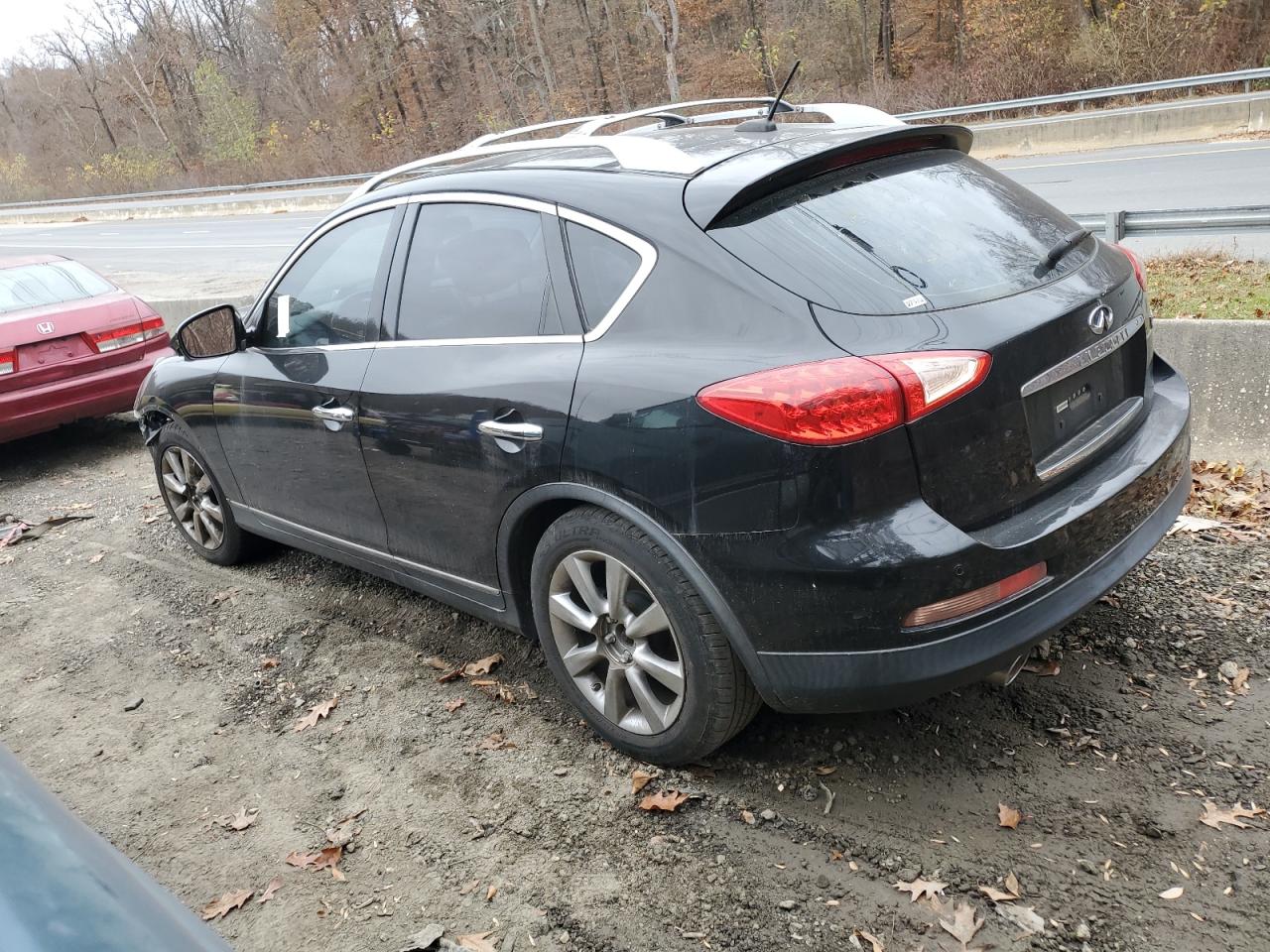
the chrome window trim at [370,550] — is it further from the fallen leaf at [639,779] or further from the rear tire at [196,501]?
the fallen leaf at [639,779]

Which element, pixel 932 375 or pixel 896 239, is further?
pixel 896 239

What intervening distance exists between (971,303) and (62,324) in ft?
22.9

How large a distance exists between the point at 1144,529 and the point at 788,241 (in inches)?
54.9

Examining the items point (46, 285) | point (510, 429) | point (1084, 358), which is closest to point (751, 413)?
point (510, 429)

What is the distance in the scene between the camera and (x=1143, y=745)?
3.10 meters

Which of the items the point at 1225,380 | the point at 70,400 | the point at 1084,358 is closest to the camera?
the point at 1084,358

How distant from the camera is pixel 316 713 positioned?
393 cm

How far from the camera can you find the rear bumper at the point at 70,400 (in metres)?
7.30

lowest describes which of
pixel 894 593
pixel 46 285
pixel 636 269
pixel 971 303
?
pixel 894 593

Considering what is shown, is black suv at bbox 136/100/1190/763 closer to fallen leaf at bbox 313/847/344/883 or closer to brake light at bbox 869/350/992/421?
brake light at bbox 869/350/992/421

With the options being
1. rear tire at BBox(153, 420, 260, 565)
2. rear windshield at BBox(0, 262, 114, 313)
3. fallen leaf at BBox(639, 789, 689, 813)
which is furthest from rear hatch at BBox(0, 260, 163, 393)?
fallen leaf at BBox(639, 789, 689, 813)

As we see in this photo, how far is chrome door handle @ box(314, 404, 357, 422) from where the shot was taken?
391 cm

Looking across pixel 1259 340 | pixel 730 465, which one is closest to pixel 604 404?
pixel 730 465

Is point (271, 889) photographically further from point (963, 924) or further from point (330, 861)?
point (963, 924)
